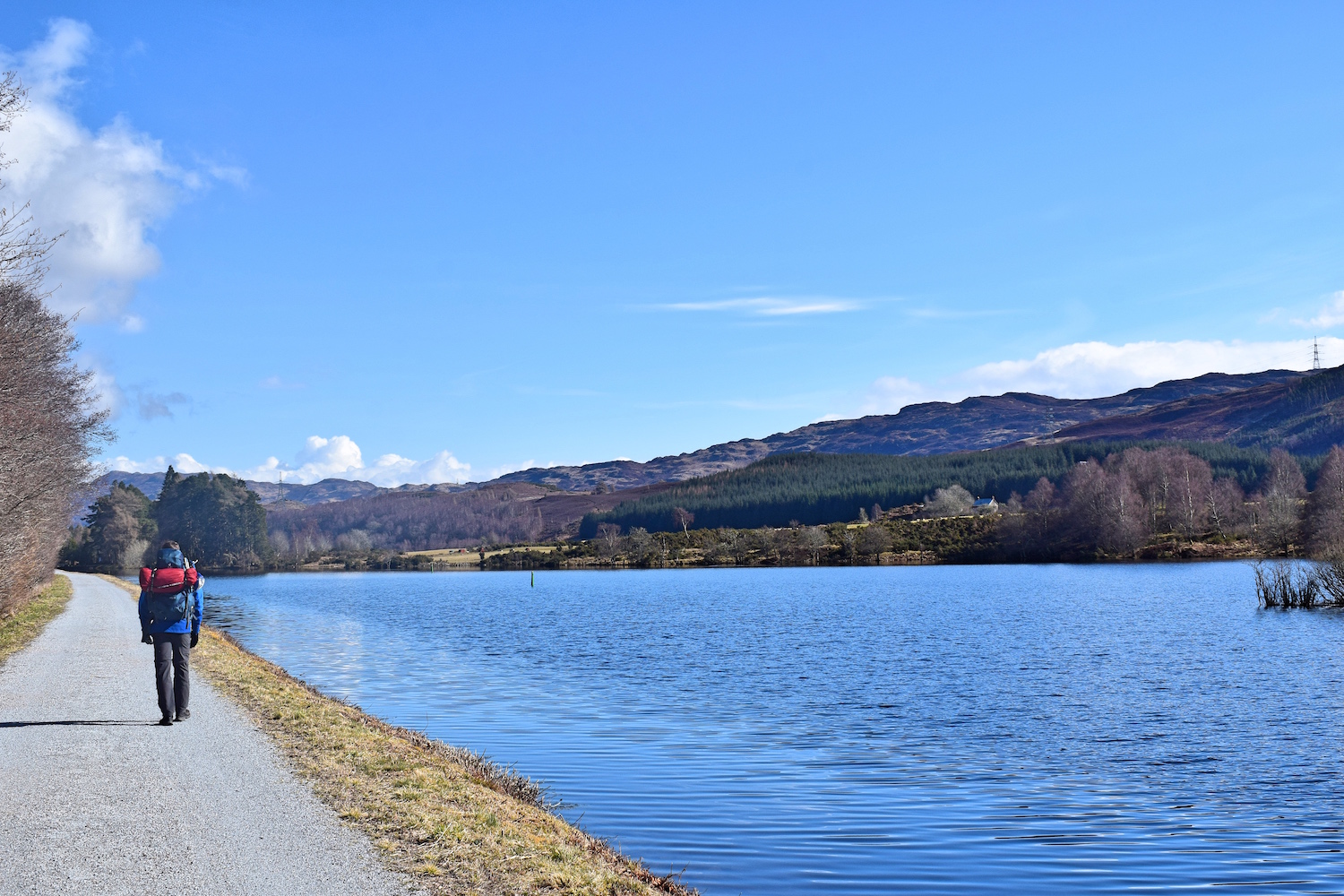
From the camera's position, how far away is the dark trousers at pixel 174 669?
51.8ft

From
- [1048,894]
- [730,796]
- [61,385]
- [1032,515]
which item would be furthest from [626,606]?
[1032,515]

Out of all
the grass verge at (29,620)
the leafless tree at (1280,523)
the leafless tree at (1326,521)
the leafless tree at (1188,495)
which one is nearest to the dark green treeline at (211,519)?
the grass verge at (29,620)

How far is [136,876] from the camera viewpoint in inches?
329

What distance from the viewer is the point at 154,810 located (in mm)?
10523

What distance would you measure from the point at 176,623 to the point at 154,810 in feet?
20.1

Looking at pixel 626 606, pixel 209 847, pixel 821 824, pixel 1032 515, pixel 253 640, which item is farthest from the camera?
pixel 1032 515

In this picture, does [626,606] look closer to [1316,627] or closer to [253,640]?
[253,640]

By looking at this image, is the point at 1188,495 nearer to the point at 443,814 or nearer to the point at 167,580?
the point at 167,580

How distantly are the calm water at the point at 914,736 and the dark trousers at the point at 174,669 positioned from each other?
5406 mm

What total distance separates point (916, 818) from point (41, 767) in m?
11.5

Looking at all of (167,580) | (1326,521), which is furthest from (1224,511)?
(167,580)

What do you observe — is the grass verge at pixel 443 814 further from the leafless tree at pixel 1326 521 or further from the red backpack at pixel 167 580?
the leafless tree at pixel 1326 521

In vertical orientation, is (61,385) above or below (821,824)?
above

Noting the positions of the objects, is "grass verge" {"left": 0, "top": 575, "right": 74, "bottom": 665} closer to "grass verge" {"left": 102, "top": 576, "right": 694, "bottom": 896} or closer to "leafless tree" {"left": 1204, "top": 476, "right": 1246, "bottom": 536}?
"grass verge" {"left": 102, "top": 576, "right": 694, "bottom": 896}
